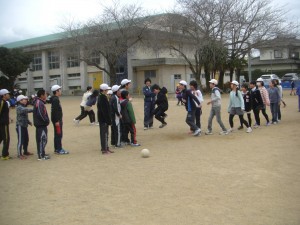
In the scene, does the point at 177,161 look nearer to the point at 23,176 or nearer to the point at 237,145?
the point at 237,145

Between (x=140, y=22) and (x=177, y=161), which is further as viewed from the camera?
(x=140, y=22)

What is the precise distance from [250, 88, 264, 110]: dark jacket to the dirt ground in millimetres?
2092

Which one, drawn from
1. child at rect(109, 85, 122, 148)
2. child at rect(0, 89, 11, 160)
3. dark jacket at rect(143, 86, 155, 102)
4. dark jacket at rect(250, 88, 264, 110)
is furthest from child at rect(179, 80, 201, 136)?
child at rect(0, 89, 11, 160)

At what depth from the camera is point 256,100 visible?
11836 mm

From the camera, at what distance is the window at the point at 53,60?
5101 cm

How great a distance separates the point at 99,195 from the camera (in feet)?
17.7

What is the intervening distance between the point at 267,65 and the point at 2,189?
2139 inches

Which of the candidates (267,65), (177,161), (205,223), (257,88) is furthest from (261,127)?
(267,65)

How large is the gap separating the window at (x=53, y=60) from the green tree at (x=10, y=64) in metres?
9.41

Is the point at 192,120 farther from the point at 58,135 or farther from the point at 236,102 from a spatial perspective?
the point at 58,135

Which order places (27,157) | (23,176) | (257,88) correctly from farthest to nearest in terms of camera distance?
1. (257,88)
2. (27,157)
3. (23,176)

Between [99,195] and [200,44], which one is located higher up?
[200,44]

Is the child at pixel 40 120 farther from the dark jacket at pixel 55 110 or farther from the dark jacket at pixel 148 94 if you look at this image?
the dark jacket at pixel 148 94

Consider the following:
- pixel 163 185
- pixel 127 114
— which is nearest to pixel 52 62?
pixel 127 114
